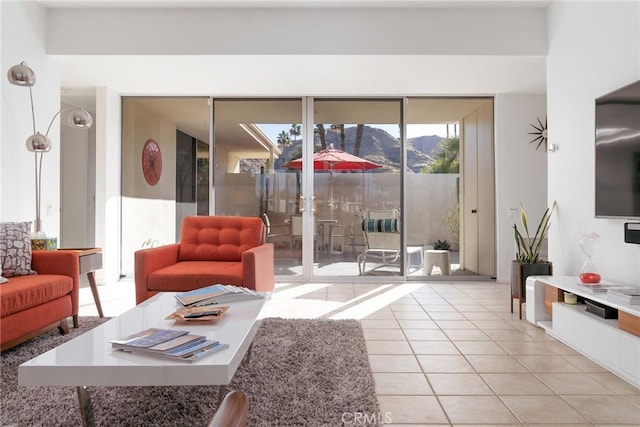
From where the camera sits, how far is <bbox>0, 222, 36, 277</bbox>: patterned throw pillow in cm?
280

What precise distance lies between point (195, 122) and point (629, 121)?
472 cm

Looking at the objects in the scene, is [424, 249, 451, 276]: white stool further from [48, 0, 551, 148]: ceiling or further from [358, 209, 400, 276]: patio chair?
[48, 0, 551, 148]: ceiling

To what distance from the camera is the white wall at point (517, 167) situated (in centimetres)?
507

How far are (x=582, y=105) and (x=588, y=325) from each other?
5.79ft

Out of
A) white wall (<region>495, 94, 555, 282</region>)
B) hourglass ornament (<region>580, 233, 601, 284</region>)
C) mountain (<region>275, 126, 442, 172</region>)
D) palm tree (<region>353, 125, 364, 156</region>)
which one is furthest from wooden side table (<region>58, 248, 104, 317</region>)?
white wall (<region>495, 94, 555, 282</region>)

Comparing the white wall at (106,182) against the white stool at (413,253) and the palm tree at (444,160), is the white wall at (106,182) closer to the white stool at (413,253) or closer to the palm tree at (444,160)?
the white stool at (413,253)

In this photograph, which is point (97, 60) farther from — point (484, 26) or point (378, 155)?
point (484, 26)

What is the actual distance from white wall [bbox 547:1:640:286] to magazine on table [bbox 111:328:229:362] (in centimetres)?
272

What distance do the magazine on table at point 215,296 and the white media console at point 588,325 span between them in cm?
202

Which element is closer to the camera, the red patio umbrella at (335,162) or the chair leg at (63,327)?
the chair leg at (63,327)

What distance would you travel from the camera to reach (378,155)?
208 inches

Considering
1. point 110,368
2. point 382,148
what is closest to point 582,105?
point 382,148

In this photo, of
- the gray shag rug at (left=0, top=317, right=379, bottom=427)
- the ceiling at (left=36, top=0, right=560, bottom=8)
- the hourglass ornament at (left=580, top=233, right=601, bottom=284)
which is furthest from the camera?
the ceiling at (left=36, top=0, right=560, bottom=8)

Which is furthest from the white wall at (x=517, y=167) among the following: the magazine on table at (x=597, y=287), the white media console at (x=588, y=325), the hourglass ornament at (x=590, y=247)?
the magazine on table at (x=597, y=287)
